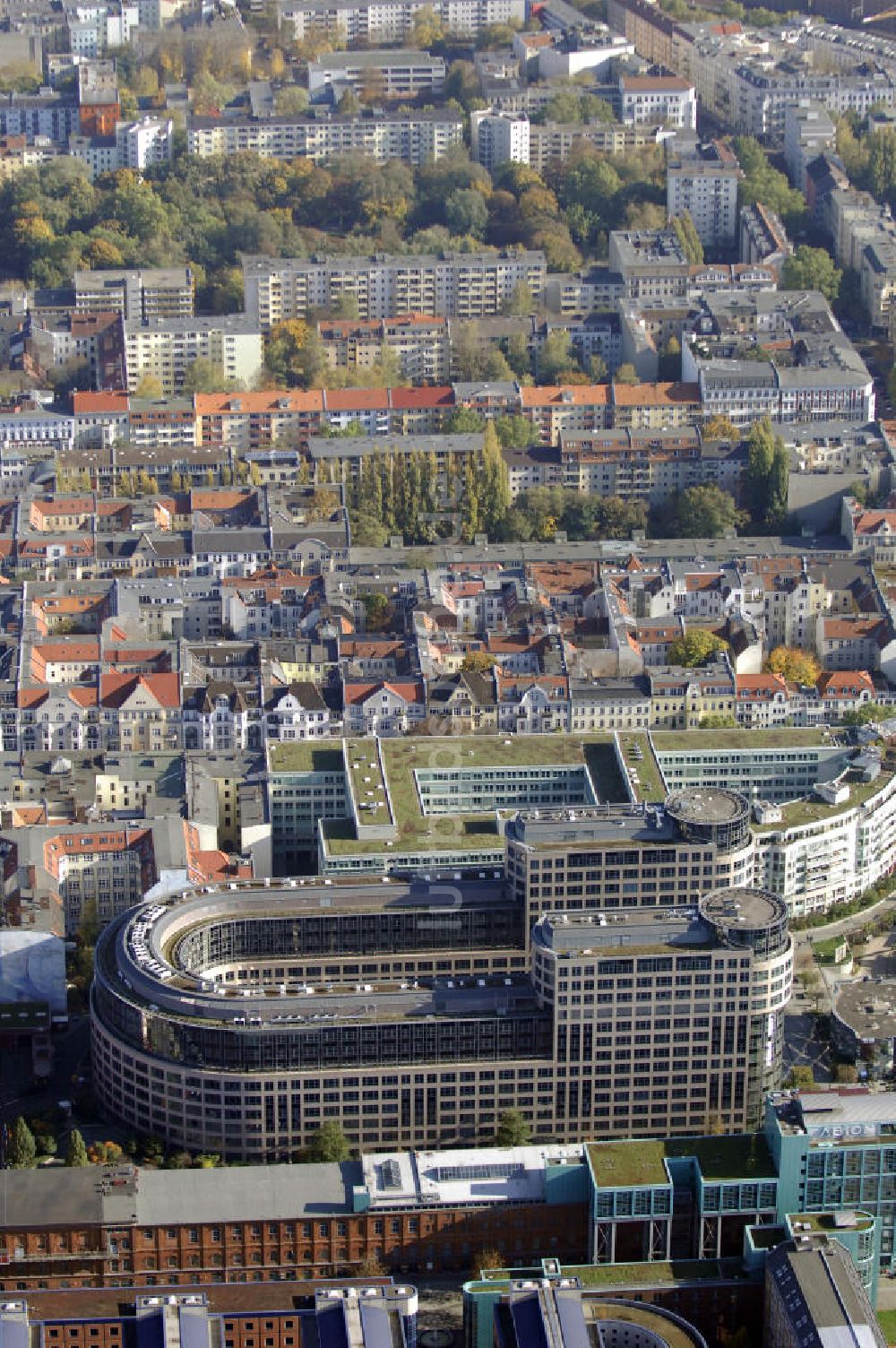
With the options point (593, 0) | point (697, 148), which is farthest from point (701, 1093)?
point (593, 0)

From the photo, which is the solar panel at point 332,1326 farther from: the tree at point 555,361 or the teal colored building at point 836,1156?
the tree at point 555,361

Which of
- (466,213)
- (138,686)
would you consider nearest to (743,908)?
(138,686)

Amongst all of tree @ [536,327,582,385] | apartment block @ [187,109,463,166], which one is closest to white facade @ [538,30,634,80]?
apartment block @ [187,109,463,166]

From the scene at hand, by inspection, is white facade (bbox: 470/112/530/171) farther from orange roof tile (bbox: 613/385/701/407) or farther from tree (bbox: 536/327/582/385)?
orange roof tile (bbox: 613/385/701/407)

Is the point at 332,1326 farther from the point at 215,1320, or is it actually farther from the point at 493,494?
the point at 493,494

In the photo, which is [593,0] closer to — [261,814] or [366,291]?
[366,291]

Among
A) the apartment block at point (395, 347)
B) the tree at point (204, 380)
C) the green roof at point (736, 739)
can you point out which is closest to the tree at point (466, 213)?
the apartment block at point (395, 347)
